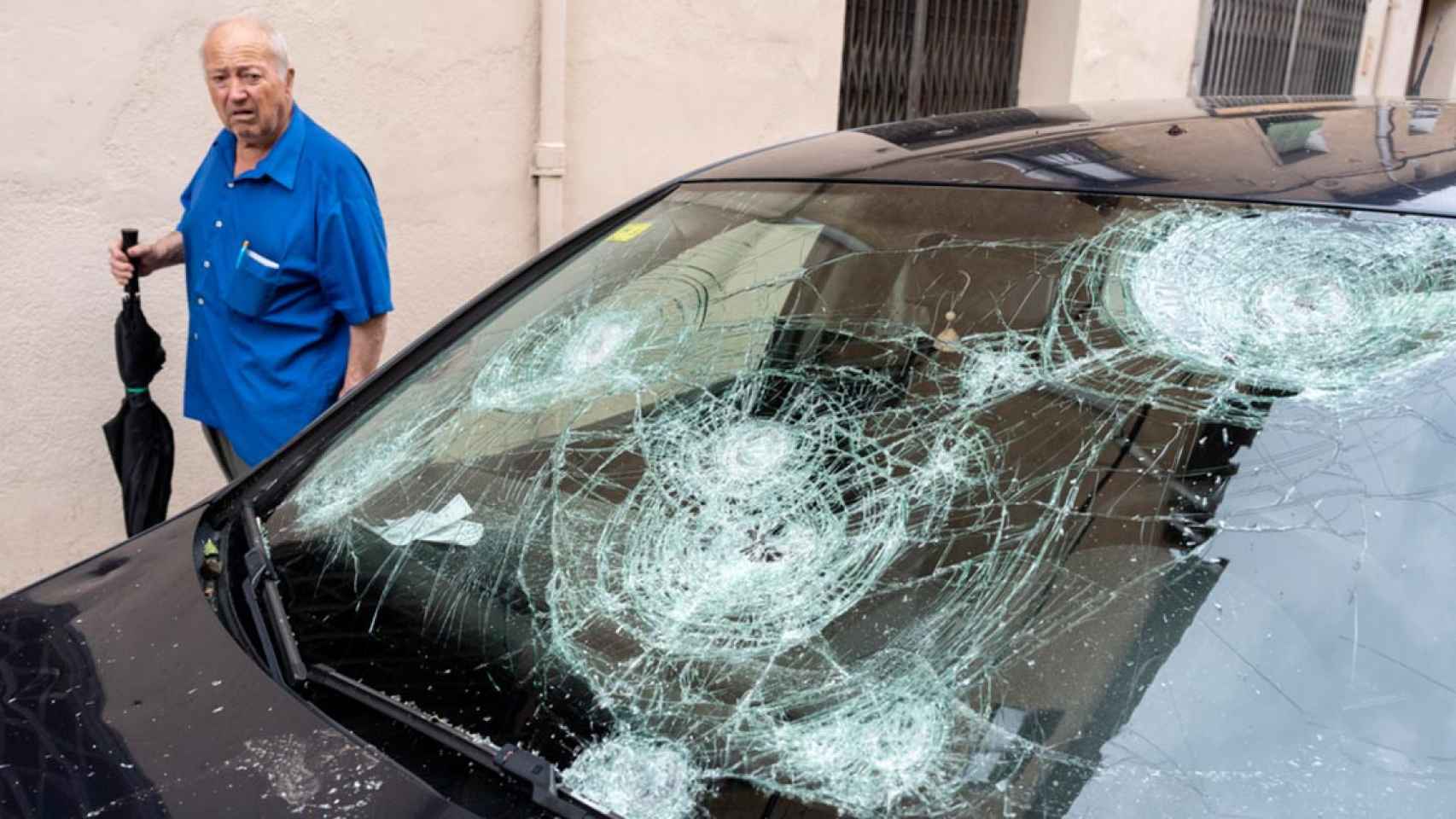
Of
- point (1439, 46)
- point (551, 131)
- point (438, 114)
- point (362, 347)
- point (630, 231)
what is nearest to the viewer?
point (630, 231)

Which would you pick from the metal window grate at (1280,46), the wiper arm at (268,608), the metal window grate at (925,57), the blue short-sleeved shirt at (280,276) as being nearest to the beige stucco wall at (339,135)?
the metal window grate at (925,57)

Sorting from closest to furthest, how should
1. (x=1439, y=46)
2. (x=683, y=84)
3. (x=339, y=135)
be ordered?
(x=339, y=135) → (x=683, y=84) → (x=1439, y=46)

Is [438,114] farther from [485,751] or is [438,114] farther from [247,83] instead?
[485,751]

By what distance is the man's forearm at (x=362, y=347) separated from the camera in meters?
2.81

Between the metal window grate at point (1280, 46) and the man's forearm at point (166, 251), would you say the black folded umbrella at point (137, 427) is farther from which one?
the metal window grate at point (1280, 46)

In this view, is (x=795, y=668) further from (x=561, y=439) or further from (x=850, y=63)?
(x=850, y=63)

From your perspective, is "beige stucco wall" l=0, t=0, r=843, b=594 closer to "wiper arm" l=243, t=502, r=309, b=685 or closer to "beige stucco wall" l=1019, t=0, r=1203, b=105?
"beige stucco wall" l=1019, t=0, r=1203, b=105

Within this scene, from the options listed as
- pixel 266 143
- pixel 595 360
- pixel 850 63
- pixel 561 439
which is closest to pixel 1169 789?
pixel 561 439

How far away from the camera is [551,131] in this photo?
4379 mm

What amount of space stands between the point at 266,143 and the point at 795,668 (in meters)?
2.13

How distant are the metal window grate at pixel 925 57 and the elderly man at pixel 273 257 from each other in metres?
3.21

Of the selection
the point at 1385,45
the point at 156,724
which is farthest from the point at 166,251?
the point at 1385,45

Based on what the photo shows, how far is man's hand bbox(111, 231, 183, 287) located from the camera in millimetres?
2936

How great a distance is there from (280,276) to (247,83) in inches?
18.2
